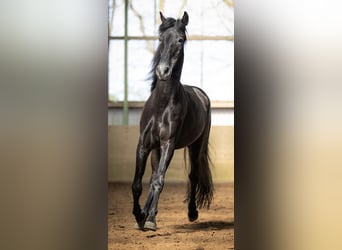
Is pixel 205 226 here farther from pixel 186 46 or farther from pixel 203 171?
pixel 186 46

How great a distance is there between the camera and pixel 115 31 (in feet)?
7.10

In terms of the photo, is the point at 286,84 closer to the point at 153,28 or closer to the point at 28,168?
the point at 153,28

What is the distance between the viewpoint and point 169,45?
215cm

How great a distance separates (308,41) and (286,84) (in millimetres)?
196

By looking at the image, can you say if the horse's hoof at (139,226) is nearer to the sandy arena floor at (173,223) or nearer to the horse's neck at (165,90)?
the sandy arena floor at (173,223)

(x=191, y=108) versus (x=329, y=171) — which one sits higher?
(x=191, y=108)

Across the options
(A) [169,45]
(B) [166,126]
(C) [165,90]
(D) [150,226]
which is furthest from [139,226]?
(A) [169,45]

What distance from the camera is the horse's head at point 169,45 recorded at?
2.14 meters

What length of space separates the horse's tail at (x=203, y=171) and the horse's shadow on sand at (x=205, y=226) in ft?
0.23

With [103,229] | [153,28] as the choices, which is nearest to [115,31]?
[153,28]

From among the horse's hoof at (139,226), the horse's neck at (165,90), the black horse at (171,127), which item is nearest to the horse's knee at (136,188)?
the black horse at (171,127)

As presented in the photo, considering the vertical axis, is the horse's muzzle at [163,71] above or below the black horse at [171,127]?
above

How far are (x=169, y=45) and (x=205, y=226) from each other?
710 mm

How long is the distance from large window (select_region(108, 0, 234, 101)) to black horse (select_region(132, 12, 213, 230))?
0.03 metres
